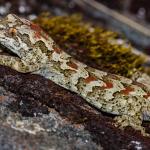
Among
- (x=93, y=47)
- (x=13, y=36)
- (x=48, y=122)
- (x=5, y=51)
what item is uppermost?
(x=13, y=36)

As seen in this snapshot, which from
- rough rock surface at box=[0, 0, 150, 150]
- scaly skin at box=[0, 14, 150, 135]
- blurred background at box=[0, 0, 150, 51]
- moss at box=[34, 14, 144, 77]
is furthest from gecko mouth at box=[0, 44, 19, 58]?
blurred background at box=[0, 0, 150, 51]

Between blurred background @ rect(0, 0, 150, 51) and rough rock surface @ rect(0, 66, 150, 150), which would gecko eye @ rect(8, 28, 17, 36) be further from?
blurred background @ rect(0, 0, 150, 51)

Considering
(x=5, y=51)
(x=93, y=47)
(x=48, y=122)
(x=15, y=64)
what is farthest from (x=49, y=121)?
(x=93, y=47)

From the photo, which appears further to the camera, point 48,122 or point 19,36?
point 19,36

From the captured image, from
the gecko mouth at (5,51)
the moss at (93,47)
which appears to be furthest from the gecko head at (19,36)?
the moss at (93,47)

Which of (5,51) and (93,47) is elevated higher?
(5,51)

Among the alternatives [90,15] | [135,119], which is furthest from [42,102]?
[90,15]

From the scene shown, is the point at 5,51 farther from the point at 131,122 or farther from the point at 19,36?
the point at 131,122
